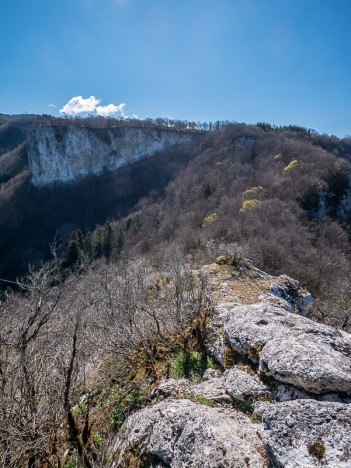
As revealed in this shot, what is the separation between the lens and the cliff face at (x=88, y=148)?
85938mm

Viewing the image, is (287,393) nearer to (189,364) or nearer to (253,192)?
(189,364)

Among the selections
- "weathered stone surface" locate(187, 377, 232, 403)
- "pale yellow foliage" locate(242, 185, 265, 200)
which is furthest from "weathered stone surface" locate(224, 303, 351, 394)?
"pale yellow foliage" locate(242, 185, 265, 200)

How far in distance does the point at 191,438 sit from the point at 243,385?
4.50 ft

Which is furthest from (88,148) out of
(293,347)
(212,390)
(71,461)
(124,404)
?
(293,347)

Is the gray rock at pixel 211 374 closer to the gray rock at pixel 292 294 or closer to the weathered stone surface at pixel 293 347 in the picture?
the weathered stone surface at pixel 293 347

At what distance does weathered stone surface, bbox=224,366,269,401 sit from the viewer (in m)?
4.62

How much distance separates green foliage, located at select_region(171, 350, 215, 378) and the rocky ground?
0.27 m

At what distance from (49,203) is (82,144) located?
20774 mm

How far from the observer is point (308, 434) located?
3.21 m

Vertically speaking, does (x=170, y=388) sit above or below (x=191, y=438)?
below

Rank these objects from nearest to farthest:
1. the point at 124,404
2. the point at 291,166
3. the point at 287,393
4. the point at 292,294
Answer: the point at 287,393 → the point at 124,404 → the point at 292,294 → the point at 291,166

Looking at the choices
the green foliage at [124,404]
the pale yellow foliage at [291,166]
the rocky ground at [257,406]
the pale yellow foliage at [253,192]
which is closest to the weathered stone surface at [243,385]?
the rocky ground at [257,406]

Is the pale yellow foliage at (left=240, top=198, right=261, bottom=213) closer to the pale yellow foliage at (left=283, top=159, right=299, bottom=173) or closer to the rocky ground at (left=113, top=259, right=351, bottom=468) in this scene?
the pale yellow foliage at (left=283, top=159, right=299, bottom=173)

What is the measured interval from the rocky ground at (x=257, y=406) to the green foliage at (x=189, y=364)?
267 millimetres
